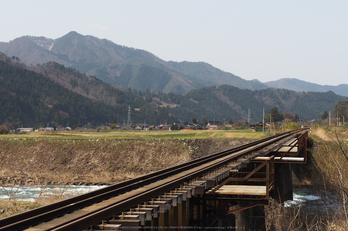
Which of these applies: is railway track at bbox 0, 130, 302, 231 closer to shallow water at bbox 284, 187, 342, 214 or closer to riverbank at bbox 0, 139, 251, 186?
shallow water at bbox 284, 187, 342, 214

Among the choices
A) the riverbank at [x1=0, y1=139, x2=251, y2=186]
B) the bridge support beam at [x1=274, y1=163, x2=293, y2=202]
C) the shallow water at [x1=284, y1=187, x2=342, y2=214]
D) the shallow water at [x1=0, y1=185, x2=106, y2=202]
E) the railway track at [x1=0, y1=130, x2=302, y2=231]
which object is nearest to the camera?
the railway track at [x1=0, y1=130, x2=302, y2=231]

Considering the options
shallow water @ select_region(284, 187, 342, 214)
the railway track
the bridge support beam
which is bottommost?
shallow water @ select_region(284, 187, 342, 214)

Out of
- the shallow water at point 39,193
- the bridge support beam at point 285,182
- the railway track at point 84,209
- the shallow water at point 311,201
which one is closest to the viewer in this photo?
the railway track at point 84,209

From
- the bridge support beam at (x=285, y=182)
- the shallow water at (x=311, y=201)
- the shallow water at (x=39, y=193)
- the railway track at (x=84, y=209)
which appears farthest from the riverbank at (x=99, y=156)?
the railway track at (x=84, y=209)

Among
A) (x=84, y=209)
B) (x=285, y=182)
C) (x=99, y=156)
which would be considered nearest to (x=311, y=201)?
(x=285, y=182)

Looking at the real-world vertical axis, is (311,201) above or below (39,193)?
below

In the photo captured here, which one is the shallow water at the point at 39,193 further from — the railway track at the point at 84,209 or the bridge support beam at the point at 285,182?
the bridge support beam at the point at 285,182

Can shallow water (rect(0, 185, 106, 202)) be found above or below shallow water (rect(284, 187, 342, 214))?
above

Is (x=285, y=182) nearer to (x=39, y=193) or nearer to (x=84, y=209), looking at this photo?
(x=39, y=193)

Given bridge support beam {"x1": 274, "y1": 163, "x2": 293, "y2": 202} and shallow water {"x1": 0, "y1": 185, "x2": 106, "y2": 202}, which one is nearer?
shallow water {"x1": 0, "y1": 185, "x2": 106, "y2": 202}

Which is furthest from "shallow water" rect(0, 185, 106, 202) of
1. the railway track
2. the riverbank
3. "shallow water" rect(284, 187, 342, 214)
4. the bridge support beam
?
the riverbank

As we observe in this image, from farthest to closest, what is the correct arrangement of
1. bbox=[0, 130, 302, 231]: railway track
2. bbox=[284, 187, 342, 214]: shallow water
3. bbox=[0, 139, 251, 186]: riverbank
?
1. bbox=[0, 139, 251, 186]: riverbank
2. bbox=[284, 187, 342, 214]: shallow water
3. bbox=[0, 130, 302, 231]: railway track

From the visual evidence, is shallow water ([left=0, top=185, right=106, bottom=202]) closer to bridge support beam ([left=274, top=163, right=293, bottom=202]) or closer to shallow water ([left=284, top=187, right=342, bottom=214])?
bridge support beam ([left=274, top=163, right=293, bottom=202])

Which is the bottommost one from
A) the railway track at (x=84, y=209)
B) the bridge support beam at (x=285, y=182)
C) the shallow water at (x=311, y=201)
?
the shallow water at (x=311, y=201)
